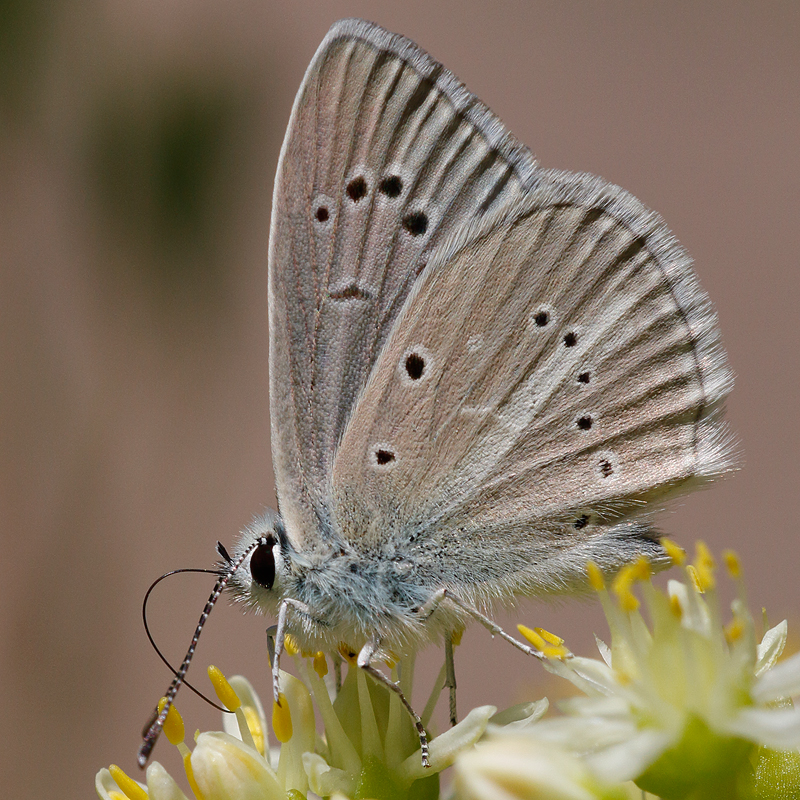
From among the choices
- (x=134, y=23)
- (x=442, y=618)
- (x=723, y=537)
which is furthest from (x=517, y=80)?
(x=442, y=618)

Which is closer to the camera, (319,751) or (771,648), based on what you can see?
(771,648)

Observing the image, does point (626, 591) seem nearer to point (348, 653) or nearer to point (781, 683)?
point (781, 683)

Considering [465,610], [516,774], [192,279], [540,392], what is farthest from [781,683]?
[192,279]

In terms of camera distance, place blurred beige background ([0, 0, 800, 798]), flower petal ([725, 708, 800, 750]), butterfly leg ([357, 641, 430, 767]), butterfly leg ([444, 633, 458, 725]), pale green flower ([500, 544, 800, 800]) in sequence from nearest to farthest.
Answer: flower petal ([725, 708, 800, 750]) < pale green flower ([500, 544, 800, 800]) < butterfly leg ([357, 641, 430, 767]) < butterfly leg ([444, 633, 458, 725]) < blurred beige background ([0, 0, 800, 798])

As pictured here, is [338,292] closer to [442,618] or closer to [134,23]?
[442,618]

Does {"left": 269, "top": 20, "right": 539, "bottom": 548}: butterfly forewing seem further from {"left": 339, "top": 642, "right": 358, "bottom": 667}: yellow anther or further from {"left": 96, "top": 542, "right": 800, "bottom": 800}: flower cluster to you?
{"left": 96, "top": 542, "right": 800, "bottom": 800}: flower cluster

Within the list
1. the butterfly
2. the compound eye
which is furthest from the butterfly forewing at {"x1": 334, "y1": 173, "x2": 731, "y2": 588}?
the compound eye
